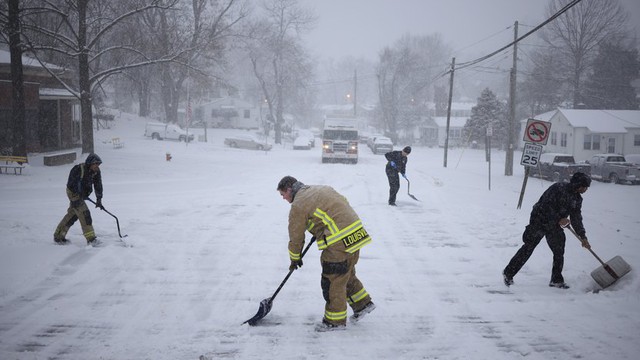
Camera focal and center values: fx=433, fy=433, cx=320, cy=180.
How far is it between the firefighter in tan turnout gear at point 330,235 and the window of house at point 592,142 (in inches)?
1418

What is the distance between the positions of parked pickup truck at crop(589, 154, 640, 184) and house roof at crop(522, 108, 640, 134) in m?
10.4

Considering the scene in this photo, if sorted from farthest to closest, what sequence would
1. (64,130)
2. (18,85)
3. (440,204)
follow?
(64,130), (18,85), (440,204)

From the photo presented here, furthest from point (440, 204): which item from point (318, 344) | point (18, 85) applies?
point (18, 85)

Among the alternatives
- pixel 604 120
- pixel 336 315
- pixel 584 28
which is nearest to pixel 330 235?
pixel 336 315

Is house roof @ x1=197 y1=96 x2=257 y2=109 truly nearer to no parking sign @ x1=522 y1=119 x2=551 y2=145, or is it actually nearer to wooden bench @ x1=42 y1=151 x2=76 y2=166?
wooden bench @ x1=42 y1=151 x2=76 y2=166

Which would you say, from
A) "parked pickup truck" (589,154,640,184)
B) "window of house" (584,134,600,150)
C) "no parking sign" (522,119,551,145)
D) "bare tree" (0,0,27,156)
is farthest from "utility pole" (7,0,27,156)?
"window of house" (584,134,600,150)

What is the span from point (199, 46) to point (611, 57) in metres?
44.3

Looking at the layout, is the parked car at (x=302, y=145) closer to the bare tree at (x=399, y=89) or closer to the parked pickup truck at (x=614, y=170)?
the bare tree at (x=399, y=89)

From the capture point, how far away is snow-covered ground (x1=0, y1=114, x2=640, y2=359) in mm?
4695

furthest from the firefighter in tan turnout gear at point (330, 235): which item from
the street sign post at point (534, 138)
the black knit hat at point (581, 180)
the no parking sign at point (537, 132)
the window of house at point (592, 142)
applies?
the window of house at point (592, 142)

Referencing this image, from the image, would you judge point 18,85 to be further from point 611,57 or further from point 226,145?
point 611,57

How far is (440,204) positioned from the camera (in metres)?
13.5

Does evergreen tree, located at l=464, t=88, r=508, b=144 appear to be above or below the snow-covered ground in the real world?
above

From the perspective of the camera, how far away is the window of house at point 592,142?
34000 mm
